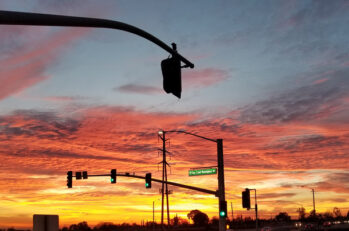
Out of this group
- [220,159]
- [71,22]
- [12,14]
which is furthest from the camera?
[220,159]

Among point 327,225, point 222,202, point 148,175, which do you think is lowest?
point 327,225

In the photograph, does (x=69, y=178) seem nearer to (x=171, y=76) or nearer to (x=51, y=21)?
(x=171, y=76)

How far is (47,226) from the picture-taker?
836cm

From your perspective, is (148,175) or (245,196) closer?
(245,196)

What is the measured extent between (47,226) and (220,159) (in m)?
21.4

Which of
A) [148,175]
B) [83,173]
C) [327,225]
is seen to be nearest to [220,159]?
[148,175]

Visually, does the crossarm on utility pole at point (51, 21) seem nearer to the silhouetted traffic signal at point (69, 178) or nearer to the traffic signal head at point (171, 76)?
the traffic signal head at point (171, 76)

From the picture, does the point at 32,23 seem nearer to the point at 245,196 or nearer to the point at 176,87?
the point at 176,87

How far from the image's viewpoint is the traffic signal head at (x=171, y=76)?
9039 millimetres

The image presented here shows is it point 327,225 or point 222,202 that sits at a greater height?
point 222,202

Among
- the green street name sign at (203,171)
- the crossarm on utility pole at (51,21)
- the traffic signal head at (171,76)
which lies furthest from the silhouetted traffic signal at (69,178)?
the crossarm on utility pole at (51,21)

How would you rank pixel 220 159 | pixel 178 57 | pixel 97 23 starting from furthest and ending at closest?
pixel 220 159 → pixel 178 57 → pixel 97 23

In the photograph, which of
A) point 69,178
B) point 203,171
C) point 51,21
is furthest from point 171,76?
point 69,178

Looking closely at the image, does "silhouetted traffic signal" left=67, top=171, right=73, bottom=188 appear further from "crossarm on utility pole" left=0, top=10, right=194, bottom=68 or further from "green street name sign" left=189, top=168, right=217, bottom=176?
"crossarm on utility pole" left=0, top=10, right=194, bottom=68
